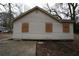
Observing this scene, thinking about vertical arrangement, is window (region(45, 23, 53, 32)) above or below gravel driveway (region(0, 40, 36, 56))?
above

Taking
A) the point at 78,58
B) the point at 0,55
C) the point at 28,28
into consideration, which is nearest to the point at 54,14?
the point at 28,28

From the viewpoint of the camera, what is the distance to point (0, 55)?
2596 mm

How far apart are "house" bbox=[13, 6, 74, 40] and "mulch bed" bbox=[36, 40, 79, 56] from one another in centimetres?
9

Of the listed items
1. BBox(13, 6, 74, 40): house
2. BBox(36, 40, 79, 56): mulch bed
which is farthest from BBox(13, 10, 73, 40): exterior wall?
BBox(36, 40, 79, 56): mulch bed

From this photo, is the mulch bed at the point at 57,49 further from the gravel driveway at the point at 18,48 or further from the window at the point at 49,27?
the window at the point at 49,27

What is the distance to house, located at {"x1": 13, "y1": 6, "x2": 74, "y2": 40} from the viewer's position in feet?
8.67

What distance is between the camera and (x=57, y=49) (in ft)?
8.61

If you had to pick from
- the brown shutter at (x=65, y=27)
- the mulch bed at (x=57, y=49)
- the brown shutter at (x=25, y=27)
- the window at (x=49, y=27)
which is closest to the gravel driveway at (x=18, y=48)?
the mulch bed at (x=57, y=49)

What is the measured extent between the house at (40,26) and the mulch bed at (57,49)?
9cm

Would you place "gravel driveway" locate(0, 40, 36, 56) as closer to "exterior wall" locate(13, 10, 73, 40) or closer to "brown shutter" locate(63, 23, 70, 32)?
"exterior wall" locate(13, 10, 73, 40)

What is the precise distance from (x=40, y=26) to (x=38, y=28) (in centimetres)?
5

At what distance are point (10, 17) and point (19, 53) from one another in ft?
2.12

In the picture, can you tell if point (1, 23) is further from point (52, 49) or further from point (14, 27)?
point (52, 49)

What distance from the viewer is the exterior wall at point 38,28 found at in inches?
104
